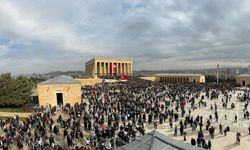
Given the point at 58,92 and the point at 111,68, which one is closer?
the point at 58,92

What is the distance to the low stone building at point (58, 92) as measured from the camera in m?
39.2

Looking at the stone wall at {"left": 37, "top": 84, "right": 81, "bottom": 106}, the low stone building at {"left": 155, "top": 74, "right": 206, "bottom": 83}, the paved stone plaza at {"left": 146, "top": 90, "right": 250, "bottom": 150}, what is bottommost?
the paved stone plaza at {"left": 146, "top": 90, "right": 250, "bottom": 150}

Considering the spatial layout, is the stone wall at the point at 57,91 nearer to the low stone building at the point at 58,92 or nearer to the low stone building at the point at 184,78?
the low stone building at the point at 58,92

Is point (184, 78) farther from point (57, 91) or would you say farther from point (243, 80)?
point (57, 91)

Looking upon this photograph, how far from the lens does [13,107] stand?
1524 inches

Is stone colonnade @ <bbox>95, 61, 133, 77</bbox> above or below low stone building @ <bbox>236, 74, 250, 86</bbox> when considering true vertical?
above

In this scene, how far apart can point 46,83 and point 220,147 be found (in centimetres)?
2527

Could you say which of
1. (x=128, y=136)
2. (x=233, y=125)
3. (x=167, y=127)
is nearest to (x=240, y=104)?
(x=233, y=125)

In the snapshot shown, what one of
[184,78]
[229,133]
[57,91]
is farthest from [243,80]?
[229,133]

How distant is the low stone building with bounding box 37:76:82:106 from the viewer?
129 feet

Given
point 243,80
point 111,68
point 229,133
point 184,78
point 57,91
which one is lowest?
point 229,133

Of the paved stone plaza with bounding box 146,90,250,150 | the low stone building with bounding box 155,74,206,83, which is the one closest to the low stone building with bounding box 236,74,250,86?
the low stone building with bounding box 155,74,206,83

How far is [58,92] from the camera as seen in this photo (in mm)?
40031

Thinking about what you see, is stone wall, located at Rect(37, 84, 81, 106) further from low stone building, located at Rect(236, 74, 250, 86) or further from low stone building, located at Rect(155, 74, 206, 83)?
low stone building, located at Rect(155, 74, 206, 83)
